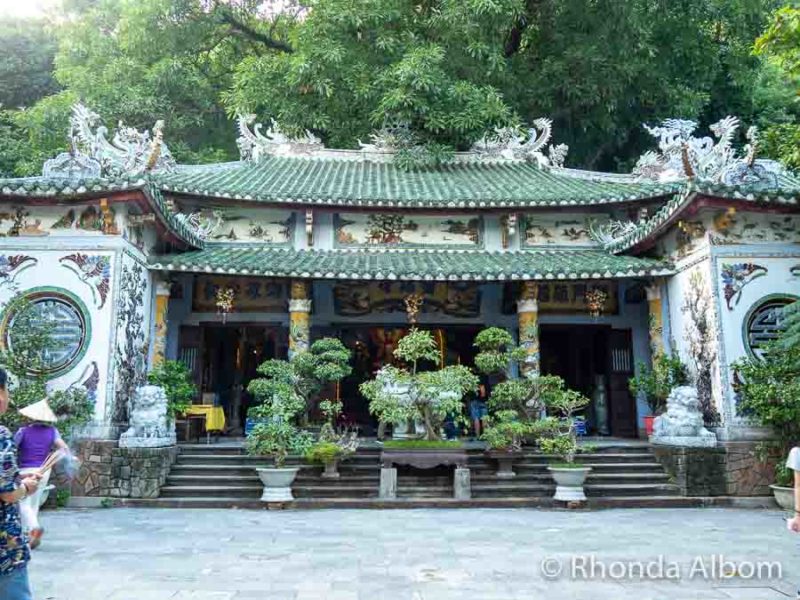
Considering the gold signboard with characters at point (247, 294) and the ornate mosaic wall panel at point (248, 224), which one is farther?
the ornate mosaic wall panel at point (248, 224)

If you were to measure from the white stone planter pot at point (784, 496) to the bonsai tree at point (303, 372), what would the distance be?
606cm

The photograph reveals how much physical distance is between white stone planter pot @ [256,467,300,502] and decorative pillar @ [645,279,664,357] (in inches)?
254

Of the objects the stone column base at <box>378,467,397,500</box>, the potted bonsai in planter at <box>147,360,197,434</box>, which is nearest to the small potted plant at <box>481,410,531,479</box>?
the stone column base at <box>378,467,397,500</box>

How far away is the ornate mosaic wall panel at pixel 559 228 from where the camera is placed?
1247 centimetres

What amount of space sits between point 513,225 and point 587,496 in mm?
5326

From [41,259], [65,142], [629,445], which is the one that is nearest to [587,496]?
[629,445]

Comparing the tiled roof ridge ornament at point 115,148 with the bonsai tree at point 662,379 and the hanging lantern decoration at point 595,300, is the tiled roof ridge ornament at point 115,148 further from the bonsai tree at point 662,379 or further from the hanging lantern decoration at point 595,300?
the bonsai tree at point 662,379

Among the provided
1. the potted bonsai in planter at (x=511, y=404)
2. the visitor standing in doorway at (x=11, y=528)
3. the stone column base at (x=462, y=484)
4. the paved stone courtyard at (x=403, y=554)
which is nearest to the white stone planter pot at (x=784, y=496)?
the paved stone courtyard at (x=403, y=554)

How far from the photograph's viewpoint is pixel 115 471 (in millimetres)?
8562

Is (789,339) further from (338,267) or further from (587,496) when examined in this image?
(338,267)

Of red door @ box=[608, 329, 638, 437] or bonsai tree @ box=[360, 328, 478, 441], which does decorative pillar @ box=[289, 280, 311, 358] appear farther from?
red door @ box=[608, 329, 638, 437]

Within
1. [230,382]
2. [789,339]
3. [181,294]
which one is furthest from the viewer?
[230,382]

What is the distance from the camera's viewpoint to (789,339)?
8.20 m

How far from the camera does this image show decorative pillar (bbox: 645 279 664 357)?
10895 millimetres
